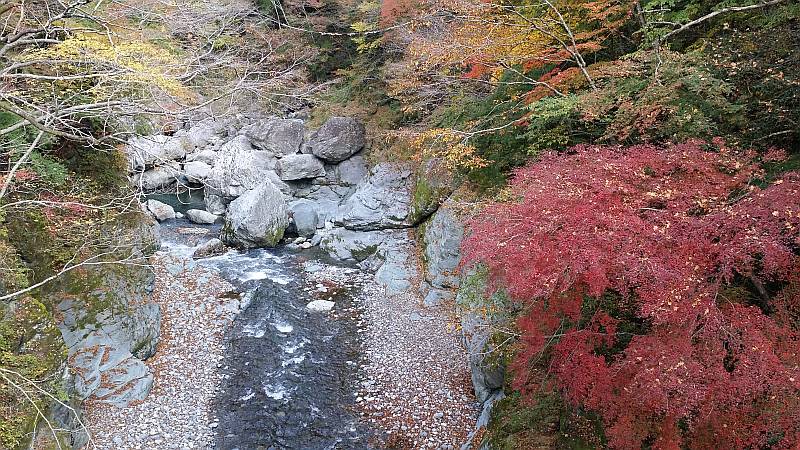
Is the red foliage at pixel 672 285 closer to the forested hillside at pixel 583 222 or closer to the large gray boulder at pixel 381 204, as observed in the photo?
the forested hillside at pixel 583 222

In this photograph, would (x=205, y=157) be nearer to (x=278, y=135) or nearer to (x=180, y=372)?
(x=278, y=135)

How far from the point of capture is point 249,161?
18.6m

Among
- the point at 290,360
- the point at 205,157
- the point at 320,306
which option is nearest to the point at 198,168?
the point at 205,157

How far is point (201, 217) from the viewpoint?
17.6 meters

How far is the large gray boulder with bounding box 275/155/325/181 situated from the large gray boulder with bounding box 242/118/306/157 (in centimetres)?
114

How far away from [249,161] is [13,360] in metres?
13.6

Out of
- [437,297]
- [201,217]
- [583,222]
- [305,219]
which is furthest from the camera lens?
[201,217]

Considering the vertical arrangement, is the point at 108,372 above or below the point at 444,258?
above

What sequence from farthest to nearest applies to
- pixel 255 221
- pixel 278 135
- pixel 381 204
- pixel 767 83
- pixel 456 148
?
pixel 278 135, pixel 255 221, pixel 381 204, pixel 456 148, pixel 767 83

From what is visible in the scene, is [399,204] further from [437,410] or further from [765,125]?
[765,125]

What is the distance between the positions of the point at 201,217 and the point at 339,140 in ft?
20.3

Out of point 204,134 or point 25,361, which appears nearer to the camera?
point 25,361

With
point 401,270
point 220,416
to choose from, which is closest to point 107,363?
point 220,416

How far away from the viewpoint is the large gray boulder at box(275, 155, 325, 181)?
1864cm
